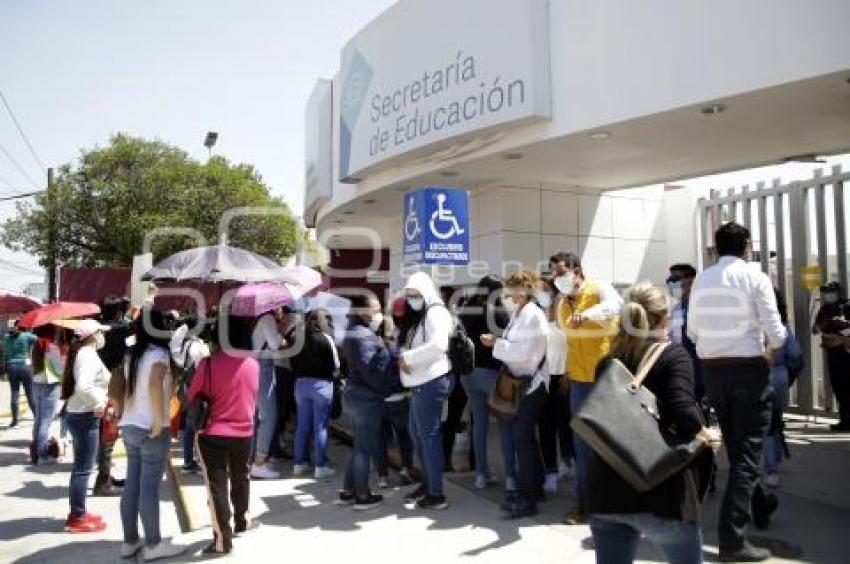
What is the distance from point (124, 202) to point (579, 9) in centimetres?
2492

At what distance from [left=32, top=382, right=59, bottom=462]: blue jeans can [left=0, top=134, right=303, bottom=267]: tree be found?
2072cm

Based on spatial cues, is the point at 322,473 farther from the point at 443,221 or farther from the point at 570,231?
the point at 570,231

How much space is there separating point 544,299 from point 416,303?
3.59ft

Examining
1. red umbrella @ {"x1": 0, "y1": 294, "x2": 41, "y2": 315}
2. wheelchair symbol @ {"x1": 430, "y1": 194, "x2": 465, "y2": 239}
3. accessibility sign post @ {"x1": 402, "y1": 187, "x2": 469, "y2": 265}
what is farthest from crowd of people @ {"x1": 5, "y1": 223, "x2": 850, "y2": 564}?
red umbrella @ {"x1": 0, "y1": 294, "x2": 41, "y2": 315}

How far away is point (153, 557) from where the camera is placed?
181 inches

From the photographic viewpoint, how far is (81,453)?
17.7 feet

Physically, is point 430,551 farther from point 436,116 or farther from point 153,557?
point 436,116

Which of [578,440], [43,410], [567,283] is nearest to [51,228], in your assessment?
[43,410]

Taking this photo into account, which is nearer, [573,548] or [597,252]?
[573,548]

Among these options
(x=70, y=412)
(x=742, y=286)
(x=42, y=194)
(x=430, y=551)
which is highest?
(x=42, y=194)

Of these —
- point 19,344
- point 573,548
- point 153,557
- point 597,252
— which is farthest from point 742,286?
point 19,344

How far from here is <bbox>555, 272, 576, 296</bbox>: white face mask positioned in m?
4.92

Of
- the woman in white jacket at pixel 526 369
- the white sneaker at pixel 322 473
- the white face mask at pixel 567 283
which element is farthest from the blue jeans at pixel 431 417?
the white sneaker at pixel 322 473

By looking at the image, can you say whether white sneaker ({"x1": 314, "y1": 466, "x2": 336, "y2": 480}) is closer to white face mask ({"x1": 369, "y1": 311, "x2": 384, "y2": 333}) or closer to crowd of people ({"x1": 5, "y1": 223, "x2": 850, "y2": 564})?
crowd of people ({"x1": 5, "y1": 223, "x2": 850, "y2": 564})
